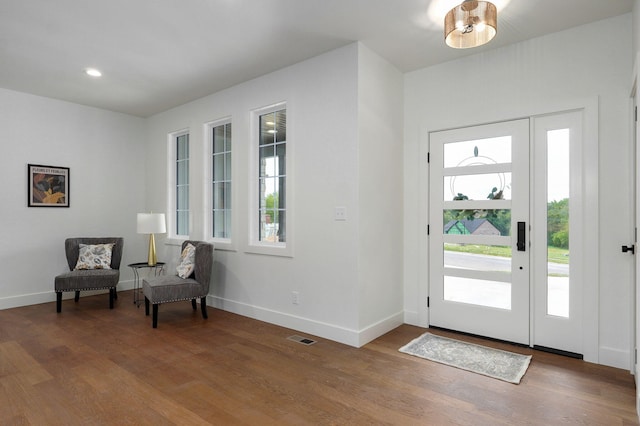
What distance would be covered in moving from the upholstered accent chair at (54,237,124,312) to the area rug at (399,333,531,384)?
3.73 meters

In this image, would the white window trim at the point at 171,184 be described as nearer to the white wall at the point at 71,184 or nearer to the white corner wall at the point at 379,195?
the white wall at the point at 71,184

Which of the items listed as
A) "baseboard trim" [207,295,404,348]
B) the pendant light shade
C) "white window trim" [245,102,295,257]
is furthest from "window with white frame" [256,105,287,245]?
the pendant light shade

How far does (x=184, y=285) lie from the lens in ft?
13.6

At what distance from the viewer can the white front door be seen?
3.39 m

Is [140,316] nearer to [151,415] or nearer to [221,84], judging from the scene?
[151,415]

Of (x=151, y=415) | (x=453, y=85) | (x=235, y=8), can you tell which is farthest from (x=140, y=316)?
(x=453, y=85)

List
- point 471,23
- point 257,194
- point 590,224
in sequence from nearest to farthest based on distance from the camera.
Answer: point 471,23
point 590,224
point 257,194

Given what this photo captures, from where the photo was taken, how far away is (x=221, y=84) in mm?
4520

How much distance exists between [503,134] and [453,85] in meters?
0.73

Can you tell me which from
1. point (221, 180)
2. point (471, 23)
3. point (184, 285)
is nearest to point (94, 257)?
point (184, 285)

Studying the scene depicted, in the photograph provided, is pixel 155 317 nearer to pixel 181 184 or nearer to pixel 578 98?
pixel 181 184

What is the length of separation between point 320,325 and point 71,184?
4.23 metres

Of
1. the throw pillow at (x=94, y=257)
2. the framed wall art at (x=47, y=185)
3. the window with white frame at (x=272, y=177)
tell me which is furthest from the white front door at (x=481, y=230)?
the framed wall art at (x=47, y=185)

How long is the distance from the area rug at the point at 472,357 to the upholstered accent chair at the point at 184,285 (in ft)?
7.67
